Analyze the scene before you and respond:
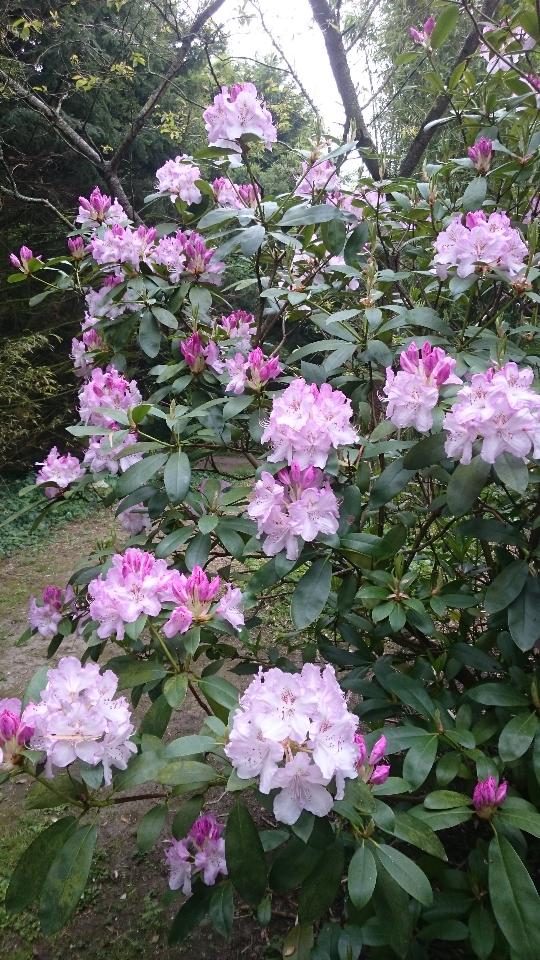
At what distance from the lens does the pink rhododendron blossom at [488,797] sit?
99 cm

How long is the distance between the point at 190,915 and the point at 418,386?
1012 millimetres

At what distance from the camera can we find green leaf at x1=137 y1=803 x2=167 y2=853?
98cm

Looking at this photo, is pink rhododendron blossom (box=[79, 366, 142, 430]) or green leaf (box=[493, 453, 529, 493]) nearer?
green leaf (box=[493, 453, 529, 493])

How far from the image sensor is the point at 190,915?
1185 mm

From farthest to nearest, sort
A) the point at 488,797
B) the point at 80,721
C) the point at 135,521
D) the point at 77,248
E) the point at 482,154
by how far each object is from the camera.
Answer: the point at 77,248, the point at 135,521, the point at 482,154, the point at 488,797, the point at 80,721

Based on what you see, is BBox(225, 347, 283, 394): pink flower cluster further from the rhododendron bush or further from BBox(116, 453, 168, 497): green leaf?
BBox(116, 453, 168, 497): green leaf

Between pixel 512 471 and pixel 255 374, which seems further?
pixel 255 374

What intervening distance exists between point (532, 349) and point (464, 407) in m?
0.57

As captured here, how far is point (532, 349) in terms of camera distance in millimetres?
1419

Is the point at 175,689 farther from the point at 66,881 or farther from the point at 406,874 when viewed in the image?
the point at 406,874

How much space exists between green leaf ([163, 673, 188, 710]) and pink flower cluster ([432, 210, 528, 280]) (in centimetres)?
93

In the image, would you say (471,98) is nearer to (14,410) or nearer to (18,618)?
(18,618)

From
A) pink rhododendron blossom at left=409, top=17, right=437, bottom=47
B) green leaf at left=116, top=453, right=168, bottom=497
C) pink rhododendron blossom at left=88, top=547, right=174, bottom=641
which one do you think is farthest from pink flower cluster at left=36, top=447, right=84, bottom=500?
pink rhododendron blossom at left=409, top=17, right=437, bottom=47

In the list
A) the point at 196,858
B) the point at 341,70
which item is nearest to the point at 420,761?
the point at 196,858
